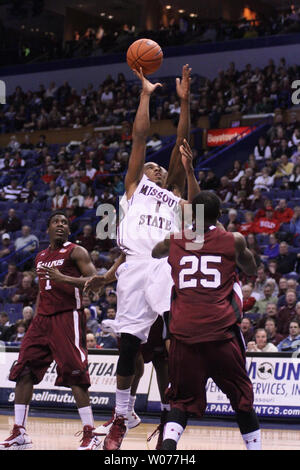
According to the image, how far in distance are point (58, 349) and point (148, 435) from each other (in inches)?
82.6

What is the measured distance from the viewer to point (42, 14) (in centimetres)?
3058

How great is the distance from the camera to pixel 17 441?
6723 millimetres

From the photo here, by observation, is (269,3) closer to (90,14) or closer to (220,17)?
(220,17)

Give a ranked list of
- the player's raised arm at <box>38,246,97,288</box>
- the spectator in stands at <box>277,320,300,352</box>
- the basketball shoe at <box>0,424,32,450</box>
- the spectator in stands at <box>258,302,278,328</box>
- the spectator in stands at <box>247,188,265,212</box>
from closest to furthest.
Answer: the basketball shoe at <box>0,424,32,450</box> < the player's raised arm at <box>38,246,97,288</box> < the spectator in stands at <box>277,320,300,352</box> < the spectator in stands at <box>258,302,278,328</box> < the spectator in stands at <box>247,188,265,212</box>

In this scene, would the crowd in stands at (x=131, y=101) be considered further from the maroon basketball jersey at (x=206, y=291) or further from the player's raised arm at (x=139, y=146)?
the maroon basketball jersey at (x=206, y=291)

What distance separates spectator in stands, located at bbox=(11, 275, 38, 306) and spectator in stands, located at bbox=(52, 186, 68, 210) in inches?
126

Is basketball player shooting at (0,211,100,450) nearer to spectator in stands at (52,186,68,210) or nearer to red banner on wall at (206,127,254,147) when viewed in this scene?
spectator in stands at (52,186,68,210)

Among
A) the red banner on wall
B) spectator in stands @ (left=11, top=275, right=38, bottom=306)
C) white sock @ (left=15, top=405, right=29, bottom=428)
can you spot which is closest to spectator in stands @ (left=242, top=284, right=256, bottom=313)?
spectator in stands @ (left=11, top=275, right=38, bottom=306)

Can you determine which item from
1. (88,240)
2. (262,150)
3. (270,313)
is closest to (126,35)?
(262,150)

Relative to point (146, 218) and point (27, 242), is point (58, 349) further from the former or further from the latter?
point (27, 242)

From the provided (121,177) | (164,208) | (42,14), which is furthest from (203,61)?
(164,208)

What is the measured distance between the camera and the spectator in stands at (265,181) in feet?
53.2

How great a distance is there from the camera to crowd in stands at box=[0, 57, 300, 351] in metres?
12.4

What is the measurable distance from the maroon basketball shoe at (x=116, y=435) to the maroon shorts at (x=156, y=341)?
0.67m
